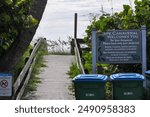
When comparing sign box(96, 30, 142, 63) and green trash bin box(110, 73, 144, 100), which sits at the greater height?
sign box(96, 30, 142, 63)

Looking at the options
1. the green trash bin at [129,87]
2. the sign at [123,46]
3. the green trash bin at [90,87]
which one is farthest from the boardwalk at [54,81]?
the green trash bin at [129,87]

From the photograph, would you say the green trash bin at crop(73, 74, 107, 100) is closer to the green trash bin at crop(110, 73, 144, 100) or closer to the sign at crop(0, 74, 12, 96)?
the green trash bin at crop(110, 73, 144, 100)

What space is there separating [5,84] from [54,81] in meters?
5.14

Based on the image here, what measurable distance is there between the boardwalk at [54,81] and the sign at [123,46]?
4.77ft

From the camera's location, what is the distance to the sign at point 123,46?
12812 millimetres

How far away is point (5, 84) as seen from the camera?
418 inches

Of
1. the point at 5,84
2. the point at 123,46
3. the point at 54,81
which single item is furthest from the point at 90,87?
the point at 54,81

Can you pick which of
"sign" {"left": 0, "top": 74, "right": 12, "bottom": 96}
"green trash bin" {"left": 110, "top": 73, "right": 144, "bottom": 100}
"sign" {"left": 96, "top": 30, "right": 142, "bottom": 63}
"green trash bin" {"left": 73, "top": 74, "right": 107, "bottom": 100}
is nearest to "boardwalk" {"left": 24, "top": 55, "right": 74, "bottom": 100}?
"sign" {"left": 96, "top": 30, "right": 142, "bottom": 63}

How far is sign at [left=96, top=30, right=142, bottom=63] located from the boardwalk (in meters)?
1.45

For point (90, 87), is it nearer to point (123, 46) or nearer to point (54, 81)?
point (123, 46)

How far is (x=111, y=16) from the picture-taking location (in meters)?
15.3

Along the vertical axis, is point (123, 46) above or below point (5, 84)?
above

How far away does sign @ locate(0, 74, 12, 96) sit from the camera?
34.8 ft

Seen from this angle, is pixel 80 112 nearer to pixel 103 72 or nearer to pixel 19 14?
pixel 19 14
